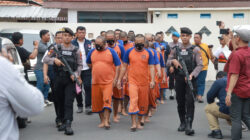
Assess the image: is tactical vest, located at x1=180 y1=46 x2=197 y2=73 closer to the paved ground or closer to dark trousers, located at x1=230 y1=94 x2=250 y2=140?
the paved ground

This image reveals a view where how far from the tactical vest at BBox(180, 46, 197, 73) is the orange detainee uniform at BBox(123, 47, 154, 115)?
77cm

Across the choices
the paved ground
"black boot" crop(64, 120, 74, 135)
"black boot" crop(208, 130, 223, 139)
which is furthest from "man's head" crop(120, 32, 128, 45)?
"black boot" crop(208, 130, 223, 139)

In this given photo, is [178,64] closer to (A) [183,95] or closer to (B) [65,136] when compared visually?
(A) [183,95]

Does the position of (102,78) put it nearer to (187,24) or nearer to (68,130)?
(68,130)

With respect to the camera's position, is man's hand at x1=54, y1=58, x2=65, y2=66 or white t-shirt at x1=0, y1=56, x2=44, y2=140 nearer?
white t-shirt at x1=0, y1=56, x2=44, y2=140

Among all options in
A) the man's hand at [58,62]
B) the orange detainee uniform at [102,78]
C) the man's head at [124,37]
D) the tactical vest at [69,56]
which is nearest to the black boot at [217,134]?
the orange detainee uniform at [102,78]

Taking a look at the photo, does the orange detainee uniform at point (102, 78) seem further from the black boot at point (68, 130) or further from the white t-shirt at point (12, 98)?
the white t-shirt at point (12, 98)

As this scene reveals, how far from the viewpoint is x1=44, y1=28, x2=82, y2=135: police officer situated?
7.21m

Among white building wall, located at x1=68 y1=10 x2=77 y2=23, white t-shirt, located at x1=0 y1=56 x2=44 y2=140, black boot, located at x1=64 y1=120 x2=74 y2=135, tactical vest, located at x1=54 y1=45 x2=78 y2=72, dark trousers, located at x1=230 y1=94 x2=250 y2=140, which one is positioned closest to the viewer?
white t-shirt, located at x1=0 y1=56 x2=44 y2=140

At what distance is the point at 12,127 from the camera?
110 inches

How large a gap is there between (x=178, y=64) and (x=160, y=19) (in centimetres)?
1280

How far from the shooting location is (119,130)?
7.60m

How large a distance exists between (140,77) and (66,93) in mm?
1488

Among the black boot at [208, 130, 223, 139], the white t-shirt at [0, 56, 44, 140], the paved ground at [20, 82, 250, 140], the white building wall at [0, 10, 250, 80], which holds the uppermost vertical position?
the white building wall at [0, 10, 250, 80]
